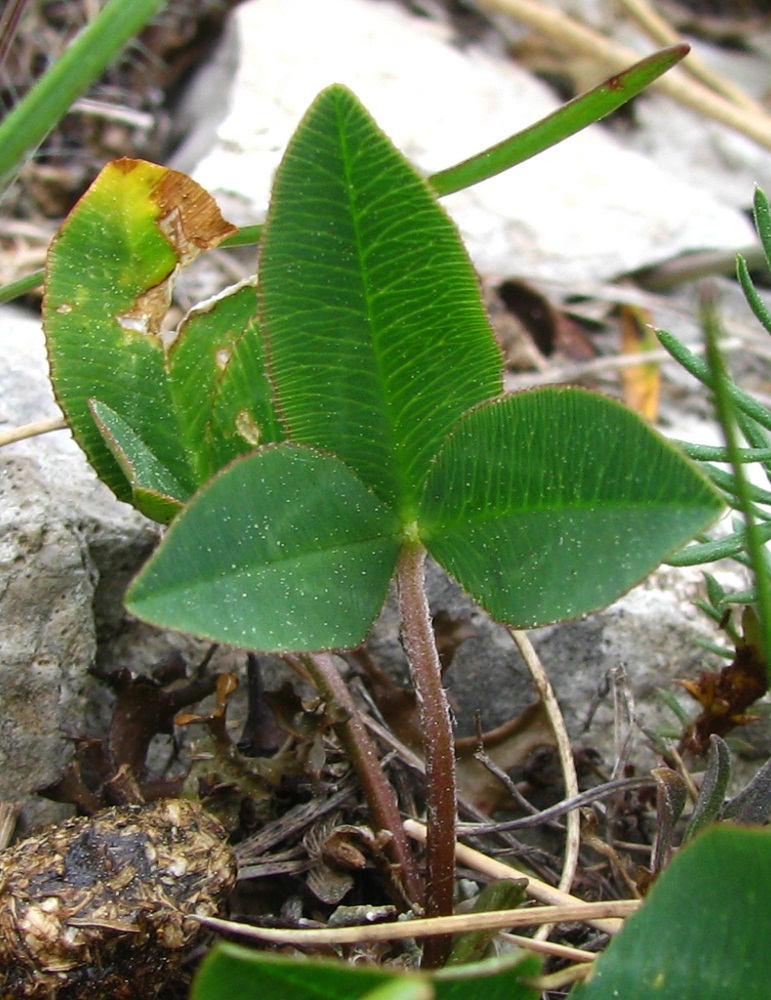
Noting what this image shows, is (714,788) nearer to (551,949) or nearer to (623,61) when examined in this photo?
(551,949)

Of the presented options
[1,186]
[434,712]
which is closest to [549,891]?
[434,712]

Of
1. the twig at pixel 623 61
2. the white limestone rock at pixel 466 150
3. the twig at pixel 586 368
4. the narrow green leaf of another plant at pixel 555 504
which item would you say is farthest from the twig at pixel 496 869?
the twig at pixel 623 61

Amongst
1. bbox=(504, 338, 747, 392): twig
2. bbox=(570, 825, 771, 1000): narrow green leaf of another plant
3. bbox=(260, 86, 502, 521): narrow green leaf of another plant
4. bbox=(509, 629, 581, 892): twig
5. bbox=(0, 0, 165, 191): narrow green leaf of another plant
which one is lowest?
bbox=(504, 338, 747, 392): twig

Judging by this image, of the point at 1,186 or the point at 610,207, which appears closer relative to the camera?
the point at 1,186

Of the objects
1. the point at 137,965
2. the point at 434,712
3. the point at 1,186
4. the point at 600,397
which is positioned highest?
the point at 1,186

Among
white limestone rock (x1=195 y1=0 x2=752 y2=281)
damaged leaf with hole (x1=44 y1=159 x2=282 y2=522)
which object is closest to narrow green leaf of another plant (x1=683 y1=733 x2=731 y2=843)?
damaged leaf with hole (x1=44 y1=159 x2=282 y2=522)

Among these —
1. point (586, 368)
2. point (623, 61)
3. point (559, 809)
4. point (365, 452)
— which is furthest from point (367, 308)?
point (623, 61)

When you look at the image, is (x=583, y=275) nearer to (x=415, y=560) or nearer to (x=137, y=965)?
(x=415, y=560)

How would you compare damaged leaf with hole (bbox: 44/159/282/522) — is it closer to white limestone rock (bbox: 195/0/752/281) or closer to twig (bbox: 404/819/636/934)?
twig (bbox: 404/819/636/934)

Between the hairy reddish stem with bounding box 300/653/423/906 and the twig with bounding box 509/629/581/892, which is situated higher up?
the hairy reddish stem with bounding box 300/653/423/906
